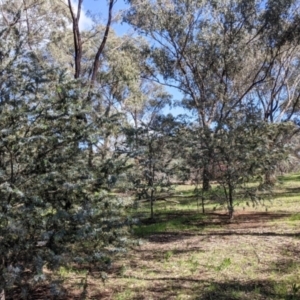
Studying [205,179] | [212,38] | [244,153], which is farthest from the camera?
[212,38]

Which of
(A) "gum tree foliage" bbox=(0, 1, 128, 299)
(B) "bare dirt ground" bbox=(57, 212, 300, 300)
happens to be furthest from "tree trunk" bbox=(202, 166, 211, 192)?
(A) "gum tree foliage" bbox=(0, 1, 128, 299)

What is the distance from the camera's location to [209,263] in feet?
20.8

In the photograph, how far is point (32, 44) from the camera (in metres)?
18.5

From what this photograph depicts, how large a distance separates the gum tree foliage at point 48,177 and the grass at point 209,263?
4.18ft

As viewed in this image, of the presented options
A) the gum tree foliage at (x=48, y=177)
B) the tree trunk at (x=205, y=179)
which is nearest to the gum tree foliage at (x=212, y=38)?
the tree trunk at (x=205, y=179)

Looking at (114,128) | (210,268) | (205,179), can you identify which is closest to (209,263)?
(210,268)

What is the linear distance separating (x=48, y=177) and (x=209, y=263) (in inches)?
137

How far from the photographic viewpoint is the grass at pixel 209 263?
16.8 ft

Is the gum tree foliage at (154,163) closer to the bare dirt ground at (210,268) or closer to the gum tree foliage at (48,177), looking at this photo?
the bare dirt ground at (210,268)

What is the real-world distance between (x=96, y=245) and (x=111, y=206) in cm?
44

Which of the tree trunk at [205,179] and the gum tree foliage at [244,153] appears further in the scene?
the tree trunk at [205,179]

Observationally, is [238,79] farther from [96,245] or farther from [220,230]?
[96,245]

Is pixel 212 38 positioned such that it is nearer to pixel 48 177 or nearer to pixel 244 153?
pixel 244 153

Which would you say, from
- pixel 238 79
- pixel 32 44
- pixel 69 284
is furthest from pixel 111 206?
pixel 238 79
